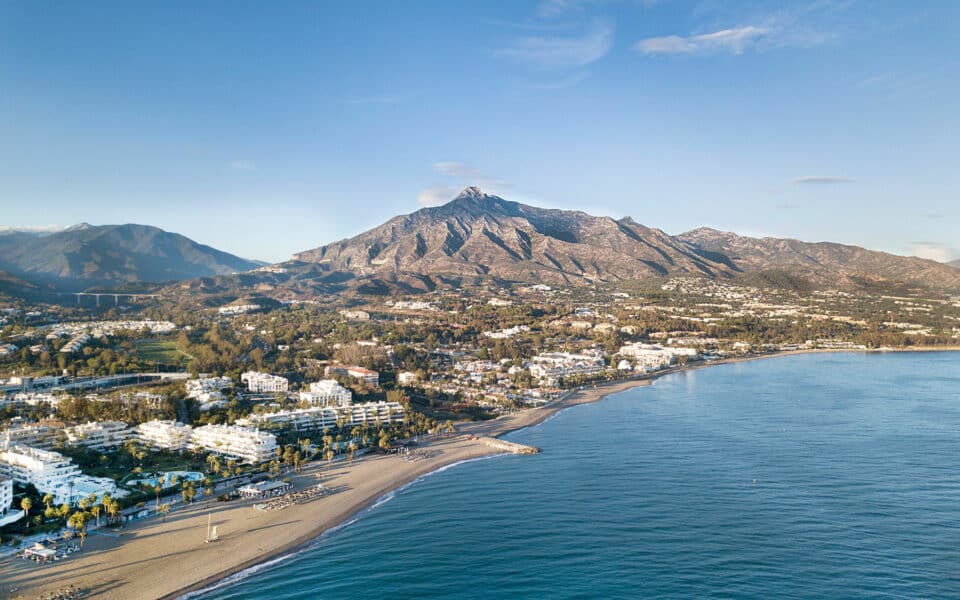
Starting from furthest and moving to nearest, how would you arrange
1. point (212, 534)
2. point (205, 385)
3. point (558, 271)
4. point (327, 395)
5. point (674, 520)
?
point (558, 271) < point (205, 385) < point (327, 395) < point (674, 520) < point (212, 534)

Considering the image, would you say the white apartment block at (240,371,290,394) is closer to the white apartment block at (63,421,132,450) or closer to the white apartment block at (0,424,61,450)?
the white apartment block at (63,421,132,450)

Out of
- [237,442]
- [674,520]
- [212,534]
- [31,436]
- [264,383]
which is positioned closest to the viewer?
[212,534]

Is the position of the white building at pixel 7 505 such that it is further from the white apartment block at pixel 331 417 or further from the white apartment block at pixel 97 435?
the white apartment block at pixel 331 417

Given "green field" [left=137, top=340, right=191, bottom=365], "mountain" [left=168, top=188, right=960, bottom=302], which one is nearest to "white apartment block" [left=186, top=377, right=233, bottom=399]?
"green field" [left=137, top=340, right=191, bottom=365]

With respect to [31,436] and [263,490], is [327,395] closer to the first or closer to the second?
Answer: [263,490]

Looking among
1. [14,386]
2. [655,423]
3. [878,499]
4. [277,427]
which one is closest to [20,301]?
[14,386]

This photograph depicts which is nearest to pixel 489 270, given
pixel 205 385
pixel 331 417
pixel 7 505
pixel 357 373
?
pixel 357 373

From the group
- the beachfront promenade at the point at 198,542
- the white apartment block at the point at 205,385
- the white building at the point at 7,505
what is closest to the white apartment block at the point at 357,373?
the white apartment block at the point at 205,385
